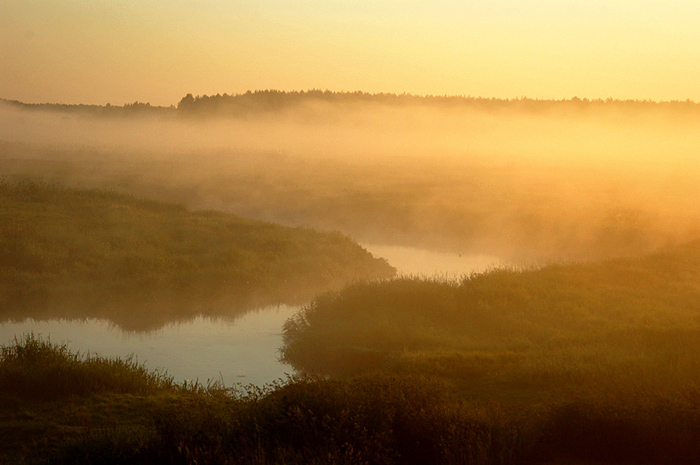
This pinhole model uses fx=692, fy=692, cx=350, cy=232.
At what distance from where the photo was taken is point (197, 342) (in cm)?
2488

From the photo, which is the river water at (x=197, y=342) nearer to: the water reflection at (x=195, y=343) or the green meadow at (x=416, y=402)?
the water reflection at (x=195, y=343)

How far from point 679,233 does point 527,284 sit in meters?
25.6

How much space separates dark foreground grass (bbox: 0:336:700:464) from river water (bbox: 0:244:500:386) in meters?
8.62

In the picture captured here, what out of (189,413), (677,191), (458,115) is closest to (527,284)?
(189,413)

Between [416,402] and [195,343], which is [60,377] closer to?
[416,402]

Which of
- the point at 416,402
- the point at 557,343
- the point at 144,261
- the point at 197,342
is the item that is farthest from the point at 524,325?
the point at 144,261

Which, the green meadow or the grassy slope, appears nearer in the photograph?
the green meadow

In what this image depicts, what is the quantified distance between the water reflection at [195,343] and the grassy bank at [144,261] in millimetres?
1319

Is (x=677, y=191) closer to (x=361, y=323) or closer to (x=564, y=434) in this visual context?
(x=361, y=323)

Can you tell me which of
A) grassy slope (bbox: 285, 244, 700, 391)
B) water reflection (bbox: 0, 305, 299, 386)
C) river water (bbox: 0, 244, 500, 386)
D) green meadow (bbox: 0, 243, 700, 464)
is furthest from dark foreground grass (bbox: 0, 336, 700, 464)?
water reflection (bbox: 0, 305, 299, 386)

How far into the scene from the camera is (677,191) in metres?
68.1

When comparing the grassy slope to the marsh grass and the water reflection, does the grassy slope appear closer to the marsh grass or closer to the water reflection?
the water reflection

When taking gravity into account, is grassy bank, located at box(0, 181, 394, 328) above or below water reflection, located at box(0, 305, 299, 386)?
above

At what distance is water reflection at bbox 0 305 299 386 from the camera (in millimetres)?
21328
